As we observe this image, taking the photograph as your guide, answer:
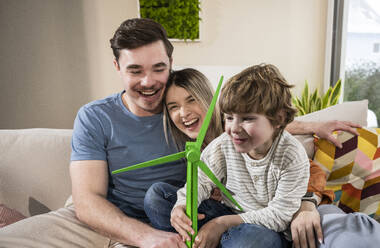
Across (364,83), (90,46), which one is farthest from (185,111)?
(364,83)

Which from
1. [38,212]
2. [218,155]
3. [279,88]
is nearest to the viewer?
[279,88]

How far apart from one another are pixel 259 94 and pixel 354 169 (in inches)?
30.9

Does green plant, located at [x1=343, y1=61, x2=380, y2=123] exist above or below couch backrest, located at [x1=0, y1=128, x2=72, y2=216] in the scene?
above

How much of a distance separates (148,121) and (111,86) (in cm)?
169

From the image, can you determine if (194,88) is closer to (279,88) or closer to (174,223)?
(279,88)

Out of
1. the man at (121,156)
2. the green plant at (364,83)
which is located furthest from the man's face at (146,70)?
the green plant at (364,83)

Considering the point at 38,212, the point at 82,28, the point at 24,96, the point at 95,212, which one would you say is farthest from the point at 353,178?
the point at 24,96

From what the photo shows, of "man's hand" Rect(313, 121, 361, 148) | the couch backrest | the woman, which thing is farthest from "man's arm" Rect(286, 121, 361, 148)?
the couch backrest

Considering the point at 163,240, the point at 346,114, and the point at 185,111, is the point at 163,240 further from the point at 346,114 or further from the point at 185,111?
the point at 346,114

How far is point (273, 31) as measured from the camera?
8.91 ft

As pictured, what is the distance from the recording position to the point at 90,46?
2.61m

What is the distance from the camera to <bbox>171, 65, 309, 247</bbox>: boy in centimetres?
66

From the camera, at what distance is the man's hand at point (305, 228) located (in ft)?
2.33

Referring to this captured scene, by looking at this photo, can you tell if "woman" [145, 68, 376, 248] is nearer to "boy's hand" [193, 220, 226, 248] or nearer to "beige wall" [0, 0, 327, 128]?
"boy's hand" [193, 220, 226, 248]
